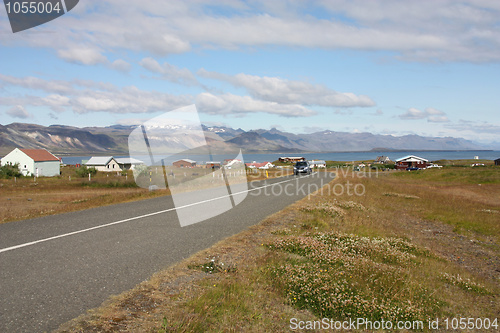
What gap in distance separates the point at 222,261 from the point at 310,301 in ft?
8.31

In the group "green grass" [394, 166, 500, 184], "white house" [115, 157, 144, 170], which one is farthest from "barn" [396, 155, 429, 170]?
"white house" [115, 157, 144, 170]

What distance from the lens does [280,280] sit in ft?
22.6

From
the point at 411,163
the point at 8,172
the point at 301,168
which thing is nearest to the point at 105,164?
the point at 8,172

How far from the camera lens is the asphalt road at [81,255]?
5324 mm

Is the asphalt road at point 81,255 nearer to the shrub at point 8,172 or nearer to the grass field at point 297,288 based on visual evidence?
the grass field at point 297,288

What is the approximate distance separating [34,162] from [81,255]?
99607mm

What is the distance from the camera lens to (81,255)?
8.05 meters

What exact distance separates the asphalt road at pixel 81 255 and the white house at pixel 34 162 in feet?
303

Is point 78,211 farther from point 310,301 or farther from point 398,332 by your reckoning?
point 398,332

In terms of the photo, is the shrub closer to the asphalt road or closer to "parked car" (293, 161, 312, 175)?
"parked car" (293, 161, 312, 175)

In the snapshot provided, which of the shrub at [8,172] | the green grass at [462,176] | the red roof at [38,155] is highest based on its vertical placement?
the red roof at [38,155]

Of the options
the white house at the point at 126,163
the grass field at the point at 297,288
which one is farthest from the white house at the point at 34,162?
the grass field at the point at 297,288

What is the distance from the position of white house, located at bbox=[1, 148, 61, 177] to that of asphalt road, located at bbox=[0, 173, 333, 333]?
9235 centimetres

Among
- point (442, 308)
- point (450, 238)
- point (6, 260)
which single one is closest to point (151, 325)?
point (6, 260)
